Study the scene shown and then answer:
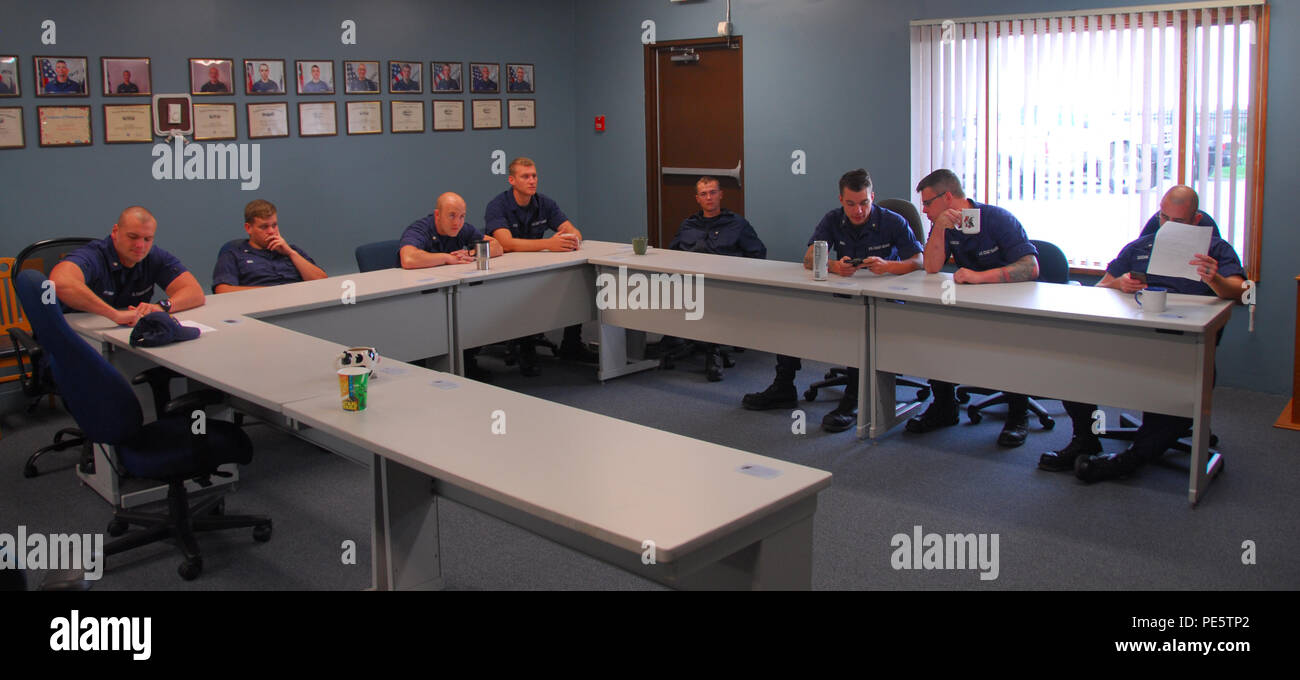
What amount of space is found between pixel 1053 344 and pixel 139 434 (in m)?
3.34

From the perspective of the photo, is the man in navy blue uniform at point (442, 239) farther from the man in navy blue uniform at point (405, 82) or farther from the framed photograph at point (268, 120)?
the man in navy blue uniform at point (405, 82)

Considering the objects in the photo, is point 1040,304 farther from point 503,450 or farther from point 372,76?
point 372,76

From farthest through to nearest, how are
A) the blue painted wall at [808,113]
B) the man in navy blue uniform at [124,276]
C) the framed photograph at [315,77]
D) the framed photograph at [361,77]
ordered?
the framed photograph at [361,77] → the framed photograph at [315,77] → the blue painted wall at [808,113] → the man in navy blue uniform at [124,276]

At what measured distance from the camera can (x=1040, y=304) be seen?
4168 mm

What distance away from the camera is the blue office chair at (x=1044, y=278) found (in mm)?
4754

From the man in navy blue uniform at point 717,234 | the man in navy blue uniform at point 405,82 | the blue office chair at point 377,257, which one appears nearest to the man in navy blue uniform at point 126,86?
the blue office chair at point 377,257

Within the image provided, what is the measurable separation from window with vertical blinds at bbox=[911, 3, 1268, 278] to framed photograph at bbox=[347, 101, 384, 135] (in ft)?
11.3

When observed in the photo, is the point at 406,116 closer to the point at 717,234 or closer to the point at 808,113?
the point at 717,234

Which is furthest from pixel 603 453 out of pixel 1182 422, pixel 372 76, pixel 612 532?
pixel 372 76

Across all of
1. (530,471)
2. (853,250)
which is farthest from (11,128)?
(530,471)

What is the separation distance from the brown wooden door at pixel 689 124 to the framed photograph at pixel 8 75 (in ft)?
13.2

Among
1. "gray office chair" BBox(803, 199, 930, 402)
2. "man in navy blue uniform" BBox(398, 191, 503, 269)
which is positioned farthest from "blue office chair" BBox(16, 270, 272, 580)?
"gray office chair" BBox(803, 199, 930, 402)

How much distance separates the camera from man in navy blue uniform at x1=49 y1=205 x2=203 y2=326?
13.5 ft
